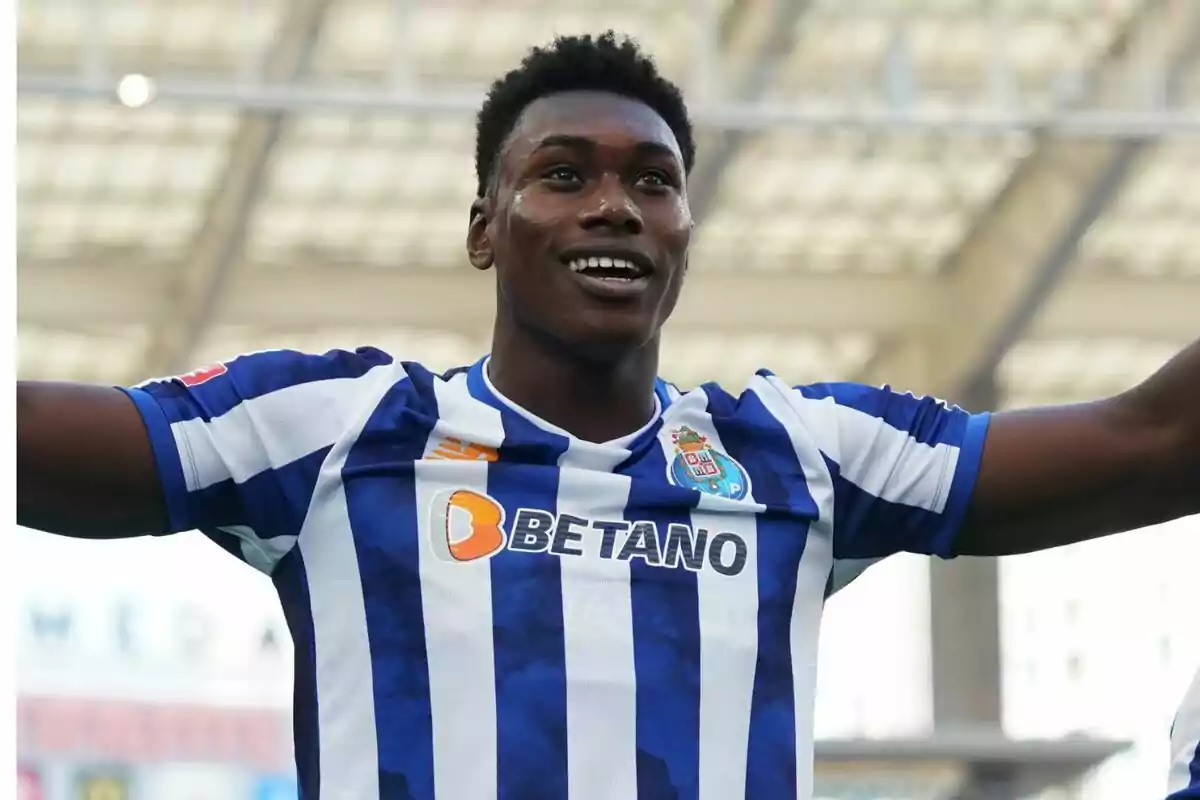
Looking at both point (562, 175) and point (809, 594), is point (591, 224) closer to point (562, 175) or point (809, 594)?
point (562, 175)

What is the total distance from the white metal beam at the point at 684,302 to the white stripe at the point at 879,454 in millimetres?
13271

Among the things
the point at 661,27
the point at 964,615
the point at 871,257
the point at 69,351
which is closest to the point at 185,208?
the point at 69,351

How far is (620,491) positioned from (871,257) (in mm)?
14563

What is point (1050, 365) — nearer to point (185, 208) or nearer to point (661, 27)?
point (661, 27)

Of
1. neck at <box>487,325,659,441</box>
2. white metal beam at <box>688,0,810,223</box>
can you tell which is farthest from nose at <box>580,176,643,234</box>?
white metal beam at <box>688,0,810,223</box>

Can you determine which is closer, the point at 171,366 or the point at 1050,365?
the point at 171,366

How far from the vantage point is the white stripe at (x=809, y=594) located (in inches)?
101

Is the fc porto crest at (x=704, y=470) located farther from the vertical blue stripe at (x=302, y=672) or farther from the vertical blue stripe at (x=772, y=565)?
the vertical blue stripe at (x=302, y=672)

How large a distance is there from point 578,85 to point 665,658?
2.41 feet

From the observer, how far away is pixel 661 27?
14250mm

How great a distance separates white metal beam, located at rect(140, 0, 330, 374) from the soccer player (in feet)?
37.4

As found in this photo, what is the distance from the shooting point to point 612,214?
2.57 meters

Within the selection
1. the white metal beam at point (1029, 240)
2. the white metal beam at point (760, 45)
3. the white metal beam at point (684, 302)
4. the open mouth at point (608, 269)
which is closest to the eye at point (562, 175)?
the open mouth at point (608, 269)

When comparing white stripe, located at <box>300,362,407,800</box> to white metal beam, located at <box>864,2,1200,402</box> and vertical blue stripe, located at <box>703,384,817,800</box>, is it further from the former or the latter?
white metal beam, located at <box>864,2,1200,402</box>
